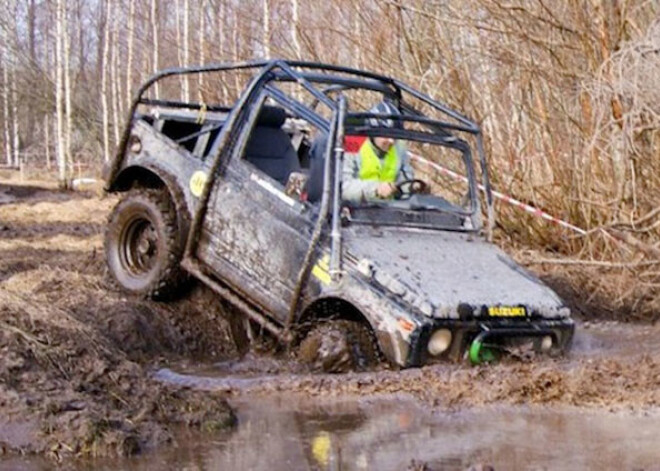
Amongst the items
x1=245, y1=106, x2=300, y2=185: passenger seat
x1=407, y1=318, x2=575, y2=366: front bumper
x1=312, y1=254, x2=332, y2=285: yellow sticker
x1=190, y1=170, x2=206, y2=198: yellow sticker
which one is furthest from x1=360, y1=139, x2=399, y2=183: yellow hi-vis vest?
x1=407, y1=318, x2=575, y2=366: front bumper

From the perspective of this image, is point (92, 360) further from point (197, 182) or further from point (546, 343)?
point (546, 343)

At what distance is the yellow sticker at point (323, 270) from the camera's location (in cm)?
771

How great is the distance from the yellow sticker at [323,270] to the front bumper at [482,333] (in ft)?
2.62

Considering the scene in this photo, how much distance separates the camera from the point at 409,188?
28.3 feet

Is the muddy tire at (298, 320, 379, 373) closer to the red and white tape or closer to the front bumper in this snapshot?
the front bumper

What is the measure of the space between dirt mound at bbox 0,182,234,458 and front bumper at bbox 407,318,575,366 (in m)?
1.43

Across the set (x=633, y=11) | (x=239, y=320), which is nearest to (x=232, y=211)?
(x=239, y=320)

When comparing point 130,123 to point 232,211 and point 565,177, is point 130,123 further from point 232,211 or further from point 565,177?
point 565,177

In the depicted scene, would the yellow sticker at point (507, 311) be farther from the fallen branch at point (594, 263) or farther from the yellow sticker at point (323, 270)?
the fallen branch at point (594, 263)

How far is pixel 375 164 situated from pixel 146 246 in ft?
6.89

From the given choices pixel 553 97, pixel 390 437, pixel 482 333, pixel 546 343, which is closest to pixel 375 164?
pixel 482 333

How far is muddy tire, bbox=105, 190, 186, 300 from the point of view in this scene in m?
8.84

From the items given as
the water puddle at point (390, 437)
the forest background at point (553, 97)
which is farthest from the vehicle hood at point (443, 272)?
the forest background at point (553, 97)

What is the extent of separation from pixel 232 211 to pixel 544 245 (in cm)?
674
